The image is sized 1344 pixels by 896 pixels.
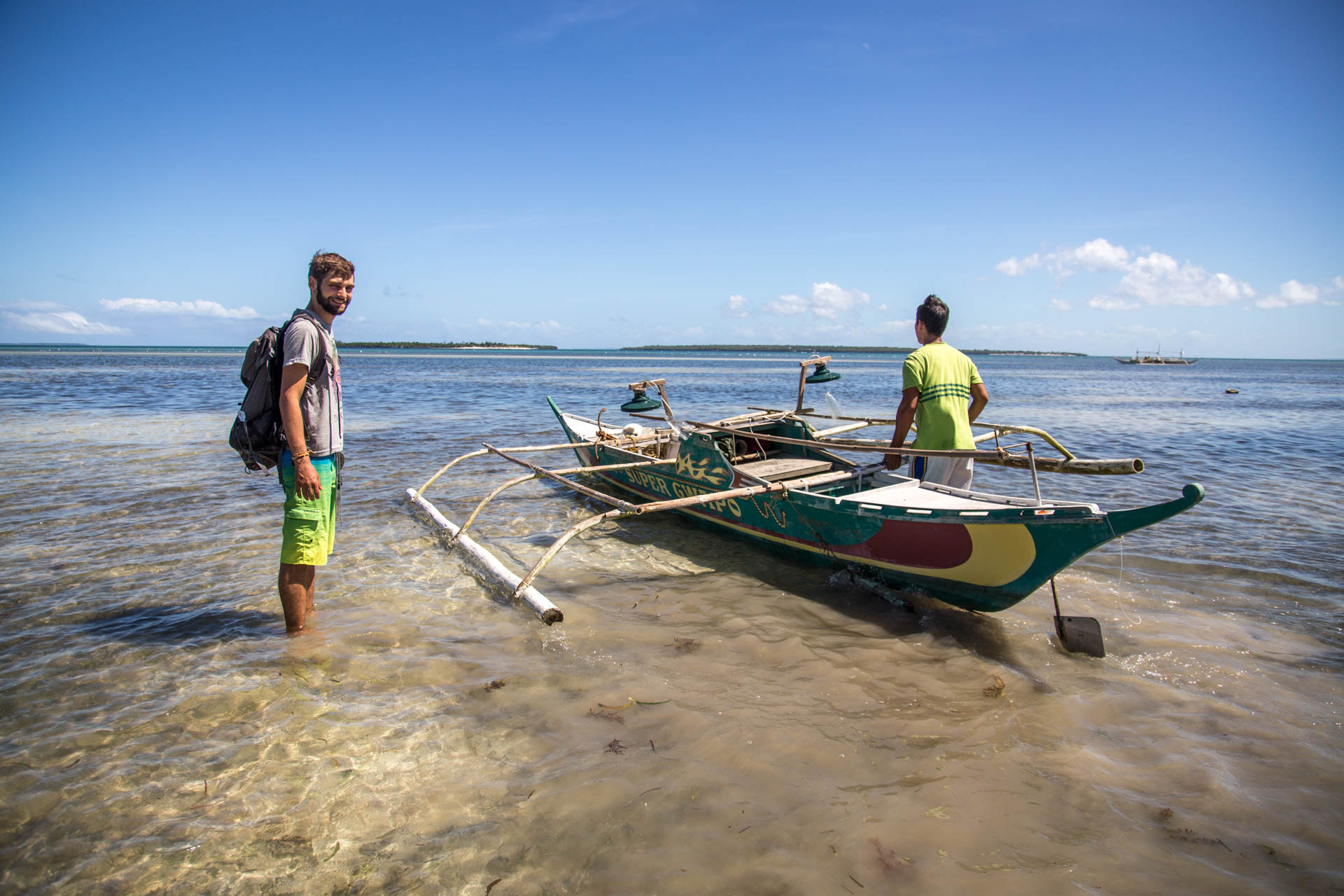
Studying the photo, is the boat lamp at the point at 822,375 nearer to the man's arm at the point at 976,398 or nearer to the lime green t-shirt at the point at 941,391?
the man's arm at the point at 976,398

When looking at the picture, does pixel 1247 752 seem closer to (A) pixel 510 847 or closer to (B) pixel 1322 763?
(B) pixel 1322 763

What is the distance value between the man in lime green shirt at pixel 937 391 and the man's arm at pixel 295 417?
439 cm

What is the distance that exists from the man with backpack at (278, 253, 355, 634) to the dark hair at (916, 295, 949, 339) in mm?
4464

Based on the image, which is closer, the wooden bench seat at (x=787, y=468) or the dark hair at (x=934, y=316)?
the dark hair at (x=934, y=316)

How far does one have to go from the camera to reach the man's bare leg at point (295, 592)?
4.29 meters

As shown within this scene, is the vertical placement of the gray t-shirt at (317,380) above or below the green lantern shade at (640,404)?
above

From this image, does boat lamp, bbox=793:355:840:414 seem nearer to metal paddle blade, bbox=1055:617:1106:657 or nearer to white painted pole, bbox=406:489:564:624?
metal paddle blade, bbox=1055:617:1106:657

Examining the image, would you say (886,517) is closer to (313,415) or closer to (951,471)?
(951,471)

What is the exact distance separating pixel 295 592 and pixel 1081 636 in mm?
5897

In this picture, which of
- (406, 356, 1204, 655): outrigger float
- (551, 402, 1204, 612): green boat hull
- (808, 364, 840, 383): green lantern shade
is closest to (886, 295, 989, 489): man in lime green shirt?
(406, 356, 1204, 655): outrigger float

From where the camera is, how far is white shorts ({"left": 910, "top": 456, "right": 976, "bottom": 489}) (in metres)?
5.58

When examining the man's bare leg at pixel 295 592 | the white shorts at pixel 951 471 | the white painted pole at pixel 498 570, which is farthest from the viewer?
the white shorts at pixel 951 471

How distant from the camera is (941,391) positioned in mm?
5250

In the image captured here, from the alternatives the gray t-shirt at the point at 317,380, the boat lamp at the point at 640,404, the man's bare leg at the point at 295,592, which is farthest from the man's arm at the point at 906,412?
the man's bare leg at the point at 295,592
